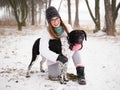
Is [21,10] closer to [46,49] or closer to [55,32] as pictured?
[55,32]

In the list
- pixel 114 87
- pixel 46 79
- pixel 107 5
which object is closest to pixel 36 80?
pixel 46 79

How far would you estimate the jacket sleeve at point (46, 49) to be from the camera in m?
6.27

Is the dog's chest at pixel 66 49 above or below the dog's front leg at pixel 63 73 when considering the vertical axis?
above

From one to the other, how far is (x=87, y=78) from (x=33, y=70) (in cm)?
163

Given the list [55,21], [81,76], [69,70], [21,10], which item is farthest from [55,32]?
[21,10]

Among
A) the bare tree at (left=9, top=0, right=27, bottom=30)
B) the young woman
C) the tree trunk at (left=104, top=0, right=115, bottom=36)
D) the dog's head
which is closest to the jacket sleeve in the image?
the young woman

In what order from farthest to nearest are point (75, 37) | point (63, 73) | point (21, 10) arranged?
point (21, 10), point (63, 73), point (75, 37)

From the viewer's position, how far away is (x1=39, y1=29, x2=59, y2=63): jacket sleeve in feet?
20.6

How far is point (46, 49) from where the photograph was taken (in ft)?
20.8

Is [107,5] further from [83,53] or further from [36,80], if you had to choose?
[36,80]

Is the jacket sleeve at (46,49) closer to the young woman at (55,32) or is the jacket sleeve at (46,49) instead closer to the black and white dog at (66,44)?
the young woman at (55,32)

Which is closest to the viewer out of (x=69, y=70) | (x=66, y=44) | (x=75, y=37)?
(x=75, y=37)

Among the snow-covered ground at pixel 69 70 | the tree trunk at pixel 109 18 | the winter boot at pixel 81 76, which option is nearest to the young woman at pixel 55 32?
the winter boot at pixel 81 76

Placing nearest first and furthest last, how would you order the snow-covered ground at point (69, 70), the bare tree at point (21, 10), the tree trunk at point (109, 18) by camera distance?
the snow-covered ground at point (69, 70) < the tree trunk at point (109, 18) < the bare tree at point (21, 10)
